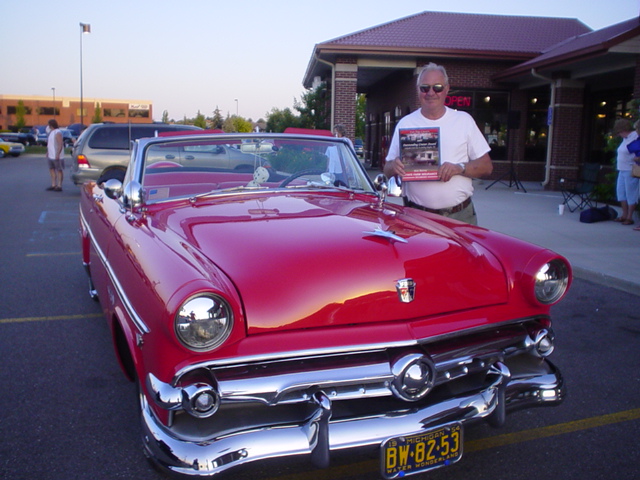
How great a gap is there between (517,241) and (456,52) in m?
15.8

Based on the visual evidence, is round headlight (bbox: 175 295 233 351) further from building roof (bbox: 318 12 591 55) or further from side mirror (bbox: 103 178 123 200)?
building roof (bbox: 318 12 591 55)

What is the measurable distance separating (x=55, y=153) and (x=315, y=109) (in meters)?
12.6

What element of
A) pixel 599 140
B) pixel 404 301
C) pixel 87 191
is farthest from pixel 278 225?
pixel 599 140

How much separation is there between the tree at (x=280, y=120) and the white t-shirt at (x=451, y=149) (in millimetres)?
24675

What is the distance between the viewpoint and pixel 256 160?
394cm

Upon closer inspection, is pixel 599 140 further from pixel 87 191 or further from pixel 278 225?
pixel 278 225

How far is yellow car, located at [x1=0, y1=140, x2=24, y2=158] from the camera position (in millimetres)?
35875

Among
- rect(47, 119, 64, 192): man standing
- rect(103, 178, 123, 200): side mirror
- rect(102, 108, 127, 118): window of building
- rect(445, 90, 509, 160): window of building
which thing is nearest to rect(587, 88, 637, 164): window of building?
rect(445, 90, 509, 160): window of building

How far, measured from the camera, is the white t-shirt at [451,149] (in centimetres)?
410

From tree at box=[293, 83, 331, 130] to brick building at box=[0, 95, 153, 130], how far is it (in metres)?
54.9

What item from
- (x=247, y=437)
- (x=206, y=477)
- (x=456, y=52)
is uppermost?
(x=456, y=52)

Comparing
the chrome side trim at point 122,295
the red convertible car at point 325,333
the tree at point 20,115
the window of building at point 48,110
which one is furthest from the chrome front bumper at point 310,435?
the window of building at point 48,110

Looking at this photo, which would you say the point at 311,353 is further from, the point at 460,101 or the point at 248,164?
the point at 460,101

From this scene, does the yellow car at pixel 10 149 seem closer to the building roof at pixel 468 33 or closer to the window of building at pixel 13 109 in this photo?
the building roof at pixel 468 33
